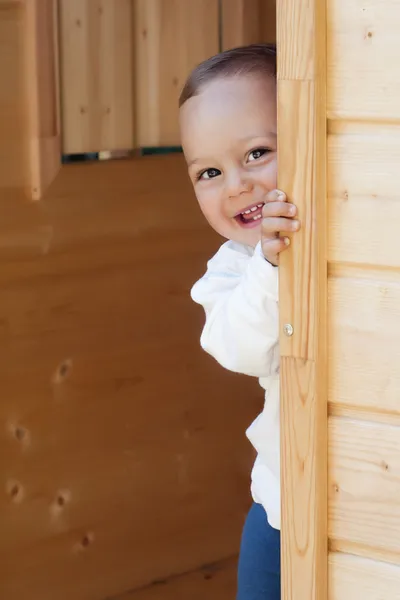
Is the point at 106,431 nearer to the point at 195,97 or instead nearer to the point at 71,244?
the point at 71,244

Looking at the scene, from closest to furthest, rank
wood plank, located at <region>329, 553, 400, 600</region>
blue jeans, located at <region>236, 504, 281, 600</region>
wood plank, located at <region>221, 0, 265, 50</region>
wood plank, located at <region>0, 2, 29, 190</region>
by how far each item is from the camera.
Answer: wood plank, located at <region>329, 553, 400, 600</region> < blue jeans, located at <region>236, 504, 281, 600</region> < wood plank, located at <region>0, 2, 29, 190</region> < wood plank, located at <region>221, 0, 265, 50</region>

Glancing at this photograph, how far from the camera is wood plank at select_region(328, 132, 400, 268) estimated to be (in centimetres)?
147

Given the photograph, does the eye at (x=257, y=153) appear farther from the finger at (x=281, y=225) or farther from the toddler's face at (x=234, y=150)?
the finger at (x=281, y=225)

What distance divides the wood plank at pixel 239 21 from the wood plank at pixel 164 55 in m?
0.07

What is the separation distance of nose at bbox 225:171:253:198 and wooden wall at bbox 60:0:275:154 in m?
1.18

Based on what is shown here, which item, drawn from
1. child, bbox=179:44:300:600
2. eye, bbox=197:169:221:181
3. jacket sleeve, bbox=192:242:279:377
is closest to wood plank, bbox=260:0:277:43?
child, bbox=179:44:300:600

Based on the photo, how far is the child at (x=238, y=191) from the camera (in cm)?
170

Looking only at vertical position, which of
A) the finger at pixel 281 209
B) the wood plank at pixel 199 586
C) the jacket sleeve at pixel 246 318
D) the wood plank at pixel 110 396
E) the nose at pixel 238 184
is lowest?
the wood plank at pixel 199 586

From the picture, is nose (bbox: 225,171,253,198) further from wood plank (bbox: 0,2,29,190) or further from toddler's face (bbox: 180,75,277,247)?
wood plank (bbox: 0,2,29,190)

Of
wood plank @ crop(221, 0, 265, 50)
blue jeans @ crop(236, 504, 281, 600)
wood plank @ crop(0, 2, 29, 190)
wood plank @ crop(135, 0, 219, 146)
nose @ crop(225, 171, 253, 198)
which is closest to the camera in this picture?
nose @ crop(225, 171, 253, 198)

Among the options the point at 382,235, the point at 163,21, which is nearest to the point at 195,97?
the point at 382,235

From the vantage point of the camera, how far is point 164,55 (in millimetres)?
3070

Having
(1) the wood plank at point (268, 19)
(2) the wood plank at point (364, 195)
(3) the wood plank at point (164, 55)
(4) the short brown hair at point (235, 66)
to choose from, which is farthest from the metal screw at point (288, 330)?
(1) the wood plank at point (268, 19)

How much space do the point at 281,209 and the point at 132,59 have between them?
1.60 m
